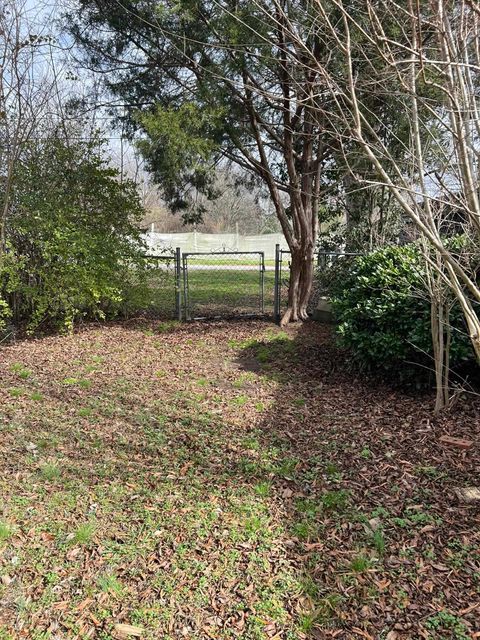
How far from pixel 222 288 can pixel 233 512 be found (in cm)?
900

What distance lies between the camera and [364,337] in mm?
4430

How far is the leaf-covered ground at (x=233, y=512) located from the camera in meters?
1.90

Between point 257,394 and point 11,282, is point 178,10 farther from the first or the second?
point 257,394

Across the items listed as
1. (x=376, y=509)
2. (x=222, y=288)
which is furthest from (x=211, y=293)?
(x=376, y=509)

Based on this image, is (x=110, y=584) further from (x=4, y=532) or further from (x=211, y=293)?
(x=211, y=293)

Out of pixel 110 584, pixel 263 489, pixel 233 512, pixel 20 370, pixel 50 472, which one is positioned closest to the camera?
pixel 110 584

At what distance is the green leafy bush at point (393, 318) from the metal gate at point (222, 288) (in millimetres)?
3174

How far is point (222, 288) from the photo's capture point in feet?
37.3

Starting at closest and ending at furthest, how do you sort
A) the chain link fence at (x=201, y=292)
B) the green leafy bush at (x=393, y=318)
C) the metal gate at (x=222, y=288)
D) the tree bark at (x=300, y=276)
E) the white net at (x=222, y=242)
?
the green leafy bush at (x=393, y=318), the tree bark at (x=300, y=276), the chain link fence at (x=201, y=292), the metal gate at (x=222, y=288), the white net at (x=222, y=242)

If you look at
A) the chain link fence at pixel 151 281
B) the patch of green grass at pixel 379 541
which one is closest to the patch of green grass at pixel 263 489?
the patch of green grass at pixel 379 541

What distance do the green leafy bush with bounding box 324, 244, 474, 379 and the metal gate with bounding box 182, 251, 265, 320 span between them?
3.17 meters

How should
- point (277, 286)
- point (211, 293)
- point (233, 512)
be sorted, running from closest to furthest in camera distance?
1. point (233, 512)
2. point (277, 286)
3. point (211, 293)

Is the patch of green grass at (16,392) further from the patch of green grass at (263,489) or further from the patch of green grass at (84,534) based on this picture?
the patch of green grass at (263,489)

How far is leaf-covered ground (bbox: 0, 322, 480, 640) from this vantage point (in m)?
1.90
